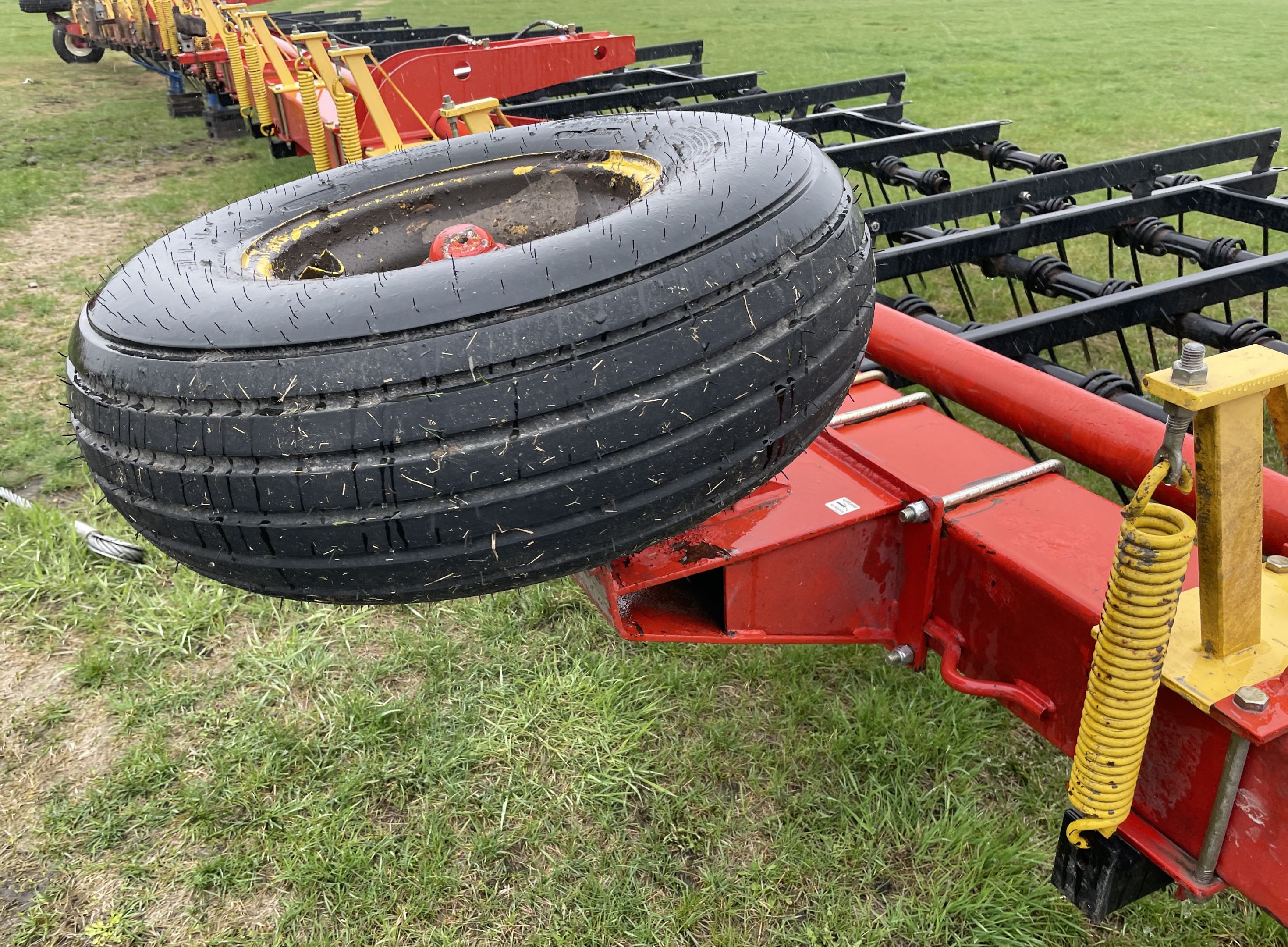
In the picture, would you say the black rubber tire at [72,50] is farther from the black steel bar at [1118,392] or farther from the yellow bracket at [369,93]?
the black steel bar at [1118,392]

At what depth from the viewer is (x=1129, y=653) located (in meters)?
1.13

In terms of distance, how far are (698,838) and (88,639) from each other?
1723mm

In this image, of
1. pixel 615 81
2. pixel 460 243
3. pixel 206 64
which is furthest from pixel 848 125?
pixel 206 64

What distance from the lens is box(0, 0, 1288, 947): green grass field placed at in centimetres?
179

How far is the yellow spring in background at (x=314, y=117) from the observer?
4.23 m

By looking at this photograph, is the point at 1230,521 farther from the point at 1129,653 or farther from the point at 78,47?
the point at 78,47

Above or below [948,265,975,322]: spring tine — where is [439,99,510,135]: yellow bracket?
above

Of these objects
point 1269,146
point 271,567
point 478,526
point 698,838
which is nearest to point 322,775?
point 698,838

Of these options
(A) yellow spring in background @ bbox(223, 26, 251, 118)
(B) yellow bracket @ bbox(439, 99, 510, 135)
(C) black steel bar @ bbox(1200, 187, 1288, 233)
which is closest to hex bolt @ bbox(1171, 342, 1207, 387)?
(B) yellow bracket @ bbox(439, 99, 510, 135)

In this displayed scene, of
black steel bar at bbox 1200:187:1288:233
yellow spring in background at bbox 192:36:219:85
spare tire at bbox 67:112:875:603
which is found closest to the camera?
spare tire at bbox 67:112:875:603

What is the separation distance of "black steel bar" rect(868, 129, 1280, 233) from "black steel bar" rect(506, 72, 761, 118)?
204 cm

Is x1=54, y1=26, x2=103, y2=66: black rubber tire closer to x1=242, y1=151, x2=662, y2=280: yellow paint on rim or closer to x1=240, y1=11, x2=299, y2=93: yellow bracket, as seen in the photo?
x1=240, y1=11, x2=299, y2=93: yellow bracket

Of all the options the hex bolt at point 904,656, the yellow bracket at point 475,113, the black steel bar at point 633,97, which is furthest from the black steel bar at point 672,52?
the hex bolt at point 904,656

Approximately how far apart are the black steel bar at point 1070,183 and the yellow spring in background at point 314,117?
8.39ft
